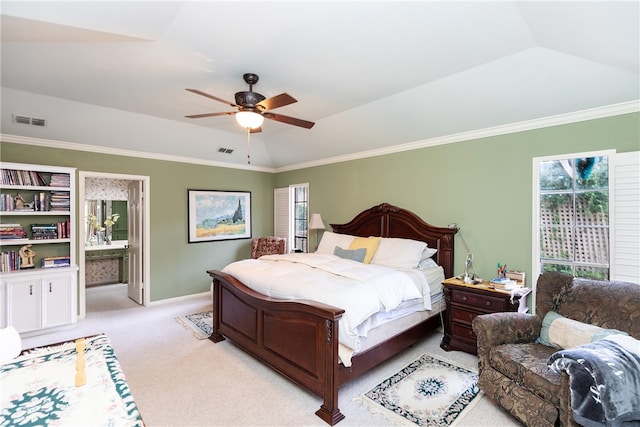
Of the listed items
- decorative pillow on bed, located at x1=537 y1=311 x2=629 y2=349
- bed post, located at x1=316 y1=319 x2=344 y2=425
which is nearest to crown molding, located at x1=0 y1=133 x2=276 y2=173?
bed post, located at x1=316 y1=319 x2=344 y2=425

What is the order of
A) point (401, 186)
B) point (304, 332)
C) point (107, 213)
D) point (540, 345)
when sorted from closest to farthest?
point (540, 345)
point (304, 332)
point (401, 186)
point (107, 213)

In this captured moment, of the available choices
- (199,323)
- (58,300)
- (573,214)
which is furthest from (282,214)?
(573,214)

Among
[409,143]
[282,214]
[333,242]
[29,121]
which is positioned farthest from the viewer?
[282,214]

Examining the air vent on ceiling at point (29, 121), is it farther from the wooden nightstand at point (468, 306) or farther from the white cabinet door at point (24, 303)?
the wooden nightstand at point (468, 306)

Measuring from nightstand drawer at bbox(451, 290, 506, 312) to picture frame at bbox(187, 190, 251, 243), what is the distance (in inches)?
169

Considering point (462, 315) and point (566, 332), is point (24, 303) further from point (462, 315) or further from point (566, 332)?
point (566, 332)

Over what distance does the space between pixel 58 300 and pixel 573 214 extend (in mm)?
6242

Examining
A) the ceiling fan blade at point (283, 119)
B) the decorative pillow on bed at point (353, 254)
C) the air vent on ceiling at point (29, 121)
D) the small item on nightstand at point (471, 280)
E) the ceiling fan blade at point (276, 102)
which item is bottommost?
the small item on nightstand at point (471, 280)

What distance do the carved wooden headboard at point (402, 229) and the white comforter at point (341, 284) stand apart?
707mm

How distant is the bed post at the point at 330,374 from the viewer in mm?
2279

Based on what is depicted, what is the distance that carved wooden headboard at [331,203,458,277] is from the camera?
12.9ft

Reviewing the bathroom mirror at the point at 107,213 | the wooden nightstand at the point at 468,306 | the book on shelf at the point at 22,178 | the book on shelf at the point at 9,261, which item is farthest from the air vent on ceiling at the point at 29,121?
the wooden nightstand at the point at 468,306

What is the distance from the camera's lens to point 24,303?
378 cm

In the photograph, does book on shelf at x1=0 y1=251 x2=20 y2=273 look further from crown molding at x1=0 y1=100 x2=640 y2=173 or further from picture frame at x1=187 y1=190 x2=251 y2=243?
picture frame at x1=187 y1=190 x2=251 y2=243
